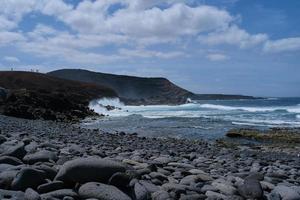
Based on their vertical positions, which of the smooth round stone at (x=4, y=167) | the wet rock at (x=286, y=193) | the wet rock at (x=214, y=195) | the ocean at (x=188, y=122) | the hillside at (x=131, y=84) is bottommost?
the ocean at (x=188, y=122)

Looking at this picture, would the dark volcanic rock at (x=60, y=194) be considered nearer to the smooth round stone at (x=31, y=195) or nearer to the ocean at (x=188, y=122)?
the smooth round stone at (x=31, y=195)

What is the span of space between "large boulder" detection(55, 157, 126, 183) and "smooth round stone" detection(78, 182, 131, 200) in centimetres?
22

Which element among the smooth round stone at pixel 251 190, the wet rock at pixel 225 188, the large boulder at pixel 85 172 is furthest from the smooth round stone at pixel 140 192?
the smooth round stone at pixel 251 190

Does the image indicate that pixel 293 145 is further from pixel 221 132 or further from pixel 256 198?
pixel 256 198

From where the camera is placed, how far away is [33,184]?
5.18m

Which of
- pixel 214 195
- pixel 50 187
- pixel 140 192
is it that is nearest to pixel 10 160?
pixel 50 187

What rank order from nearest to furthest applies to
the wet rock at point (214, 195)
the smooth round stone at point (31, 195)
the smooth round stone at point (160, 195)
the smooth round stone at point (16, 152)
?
the smooth round stone at point (31, 195), the smooth round stone at point (160, 195), the wet rock at point (214, 195), the smooth round stone at point (16, 152)

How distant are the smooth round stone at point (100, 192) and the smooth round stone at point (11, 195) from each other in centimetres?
64

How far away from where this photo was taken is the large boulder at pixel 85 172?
17.3 feet

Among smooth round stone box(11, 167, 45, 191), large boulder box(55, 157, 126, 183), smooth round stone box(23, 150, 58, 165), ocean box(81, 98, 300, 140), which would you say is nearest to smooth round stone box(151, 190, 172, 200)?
large boulder box(55, 157, 126, 183)

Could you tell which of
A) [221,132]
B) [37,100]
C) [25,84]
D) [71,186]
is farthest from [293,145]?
[25,84]

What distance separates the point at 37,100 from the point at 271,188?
2548cm

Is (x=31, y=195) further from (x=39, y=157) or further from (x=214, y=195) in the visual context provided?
(x=214, y=195)

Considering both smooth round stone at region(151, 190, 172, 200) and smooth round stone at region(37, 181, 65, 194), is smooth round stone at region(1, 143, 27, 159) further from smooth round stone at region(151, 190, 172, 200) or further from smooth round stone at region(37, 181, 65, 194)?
smooth round stone at region(151, 190, 172, 200)
